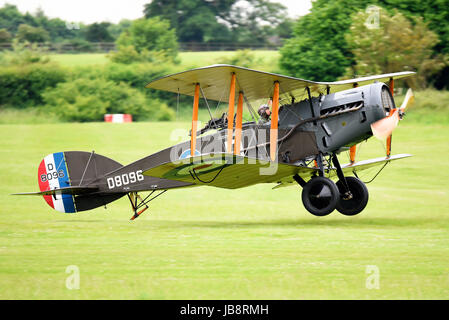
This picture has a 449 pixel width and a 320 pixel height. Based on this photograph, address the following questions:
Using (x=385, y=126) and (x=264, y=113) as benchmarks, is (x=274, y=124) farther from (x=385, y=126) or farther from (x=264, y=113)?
(x=385, y=126)

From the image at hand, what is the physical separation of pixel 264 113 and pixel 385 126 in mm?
2307

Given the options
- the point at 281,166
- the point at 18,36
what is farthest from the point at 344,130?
the point at 18,36

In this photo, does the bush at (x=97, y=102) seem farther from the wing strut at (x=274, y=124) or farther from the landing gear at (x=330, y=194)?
the wing strut at (x=274, y=124)

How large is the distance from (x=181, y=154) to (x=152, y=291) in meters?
5.87

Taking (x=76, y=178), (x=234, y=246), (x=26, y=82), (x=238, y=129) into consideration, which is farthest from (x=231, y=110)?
(x=26, y=82)

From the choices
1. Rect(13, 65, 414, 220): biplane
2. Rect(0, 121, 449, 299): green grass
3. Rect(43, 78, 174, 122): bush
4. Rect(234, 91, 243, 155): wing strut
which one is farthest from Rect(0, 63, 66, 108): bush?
Rect(234, 91, 243, 155): wing strut

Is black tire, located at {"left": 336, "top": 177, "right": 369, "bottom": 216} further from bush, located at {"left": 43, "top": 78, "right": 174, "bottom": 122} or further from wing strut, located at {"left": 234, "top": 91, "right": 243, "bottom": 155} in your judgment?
bush, located at {"left": 43, "top": 78, "right": 174, "bottom": 122}

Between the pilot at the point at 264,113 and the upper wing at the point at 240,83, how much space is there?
0.21 metres

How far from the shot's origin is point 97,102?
3406 centimetres

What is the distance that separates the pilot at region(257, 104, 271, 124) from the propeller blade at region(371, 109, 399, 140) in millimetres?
2018

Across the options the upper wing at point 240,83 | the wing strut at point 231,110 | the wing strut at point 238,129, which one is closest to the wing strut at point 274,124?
the upper wing at point 240,83

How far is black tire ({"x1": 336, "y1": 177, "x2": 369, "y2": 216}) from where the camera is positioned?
11773 mm

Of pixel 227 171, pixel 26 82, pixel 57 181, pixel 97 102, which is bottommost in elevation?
pixel 57 181

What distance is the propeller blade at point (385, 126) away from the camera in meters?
10.5
